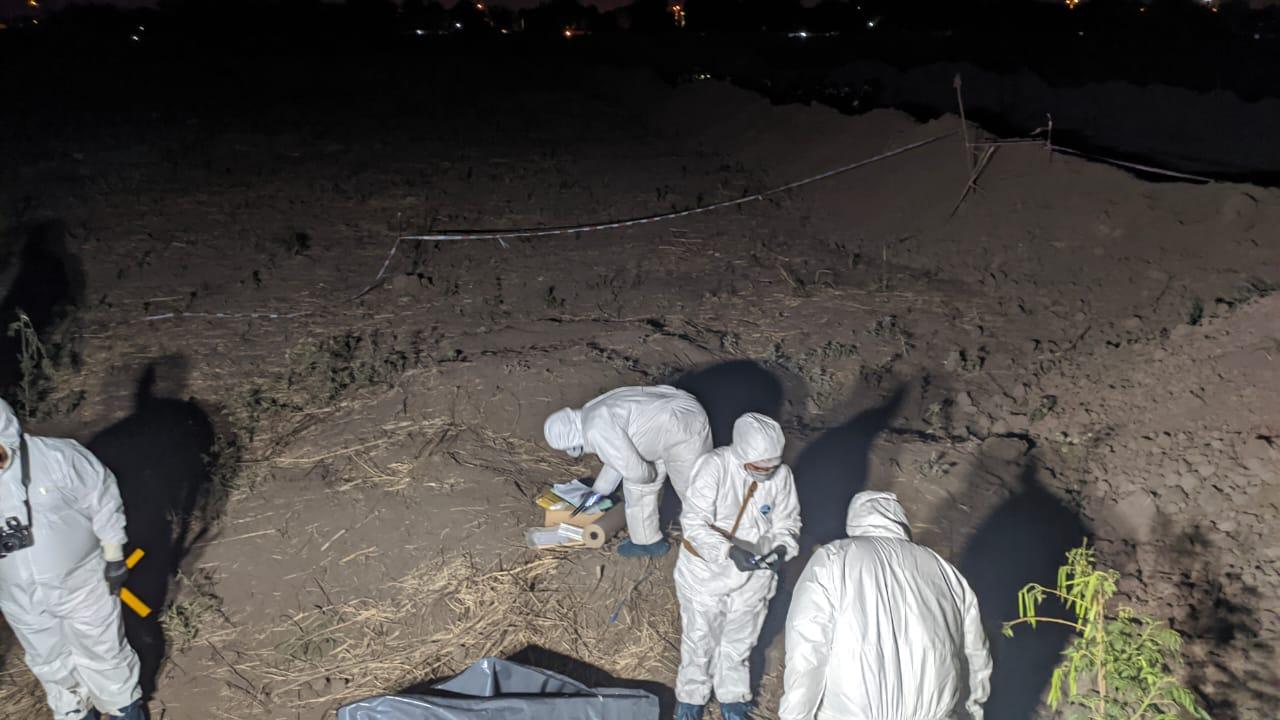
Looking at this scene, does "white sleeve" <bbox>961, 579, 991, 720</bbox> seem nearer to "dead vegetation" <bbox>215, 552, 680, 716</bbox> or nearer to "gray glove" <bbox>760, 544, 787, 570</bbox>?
"gray glove" <bbox>760, 544, 787, 570</bbox>

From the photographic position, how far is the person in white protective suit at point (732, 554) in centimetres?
459

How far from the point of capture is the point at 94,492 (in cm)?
459

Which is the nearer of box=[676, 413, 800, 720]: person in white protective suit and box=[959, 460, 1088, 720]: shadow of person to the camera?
Answer: box=[676, 413, 800, 720]: person in white protective suit

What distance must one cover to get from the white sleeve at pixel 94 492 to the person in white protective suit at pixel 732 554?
3009 mm

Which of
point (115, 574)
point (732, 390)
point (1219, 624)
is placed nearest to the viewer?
point (115, 574)

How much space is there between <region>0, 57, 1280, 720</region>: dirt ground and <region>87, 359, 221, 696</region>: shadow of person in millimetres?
34

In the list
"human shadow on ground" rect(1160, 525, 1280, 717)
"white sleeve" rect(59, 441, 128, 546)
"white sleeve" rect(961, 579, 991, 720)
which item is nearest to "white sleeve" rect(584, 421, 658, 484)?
"white sleeve" rect(961, 579, 991, 720)

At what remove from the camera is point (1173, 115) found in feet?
62.8

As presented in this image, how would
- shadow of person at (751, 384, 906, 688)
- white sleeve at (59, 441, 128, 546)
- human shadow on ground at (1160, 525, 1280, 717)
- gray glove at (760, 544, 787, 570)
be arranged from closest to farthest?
white sleeve at (59, 441, 128, 546) → gray glove at (760, 544, 787, 570) → human shadow on ground at (1160, 525, 1280, 717) → shadow of person at (751, 384, 906, 688)

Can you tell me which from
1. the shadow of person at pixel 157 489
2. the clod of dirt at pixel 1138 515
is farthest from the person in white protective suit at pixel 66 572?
the clod of dirt at pixel 1138 515

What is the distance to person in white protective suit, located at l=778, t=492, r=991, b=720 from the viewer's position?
3436 millimetres

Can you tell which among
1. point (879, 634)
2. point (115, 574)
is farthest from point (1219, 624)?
point (115, 574)

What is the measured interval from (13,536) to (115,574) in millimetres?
586

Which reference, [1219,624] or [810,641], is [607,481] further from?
[1219,624]
